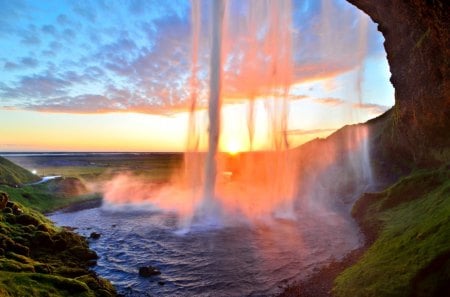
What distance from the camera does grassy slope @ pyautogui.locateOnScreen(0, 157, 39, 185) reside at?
65175 mm

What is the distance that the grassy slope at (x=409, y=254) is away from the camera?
1891 cm

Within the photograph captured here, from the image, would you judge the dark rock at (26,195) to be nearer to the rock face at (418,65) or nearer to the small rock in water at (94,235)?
the small rock in water at (94,235)

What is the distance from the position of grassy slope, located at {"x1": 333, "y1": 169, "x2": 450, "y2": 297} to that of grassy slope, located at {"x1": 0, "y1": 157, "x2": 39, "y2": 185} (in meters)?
65.2

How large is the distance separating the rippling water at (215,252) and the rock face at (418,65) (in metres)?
15.0

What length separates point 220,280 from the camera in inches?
1061

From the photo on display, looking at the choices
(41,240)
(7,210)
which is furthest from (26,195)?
(41,240)

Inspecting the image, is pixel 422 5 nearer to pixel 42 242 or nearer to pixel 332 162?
pixel 42 242

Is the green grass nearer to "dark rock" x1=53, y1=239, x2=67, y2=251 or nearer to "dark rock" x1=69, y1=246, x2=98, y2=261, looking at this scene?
"dark rock" x1=53, y1=239, x2=67, y2=251

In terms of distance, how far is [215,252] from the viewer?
33.9 metres

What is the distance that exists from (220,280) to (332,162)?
72.3 meters

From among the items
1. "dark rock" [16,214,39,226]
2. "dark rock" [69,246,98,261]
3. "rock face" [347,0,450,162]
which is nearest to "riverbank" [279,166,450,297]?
"rock face" [347,0,450,162]

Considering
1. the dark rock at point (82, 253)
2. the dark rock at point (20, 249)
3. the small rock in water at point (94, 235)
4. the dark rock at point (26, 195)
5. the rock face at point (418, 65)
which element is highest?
the rock face at point (418, 65)

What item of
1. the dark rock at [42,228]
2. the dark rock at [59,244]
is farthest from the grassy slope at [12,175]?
the dark rock at [59,244]

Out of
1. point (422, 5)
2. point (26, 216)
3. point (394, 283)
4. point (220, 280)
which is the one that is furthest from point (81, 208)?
point (422, 5)
